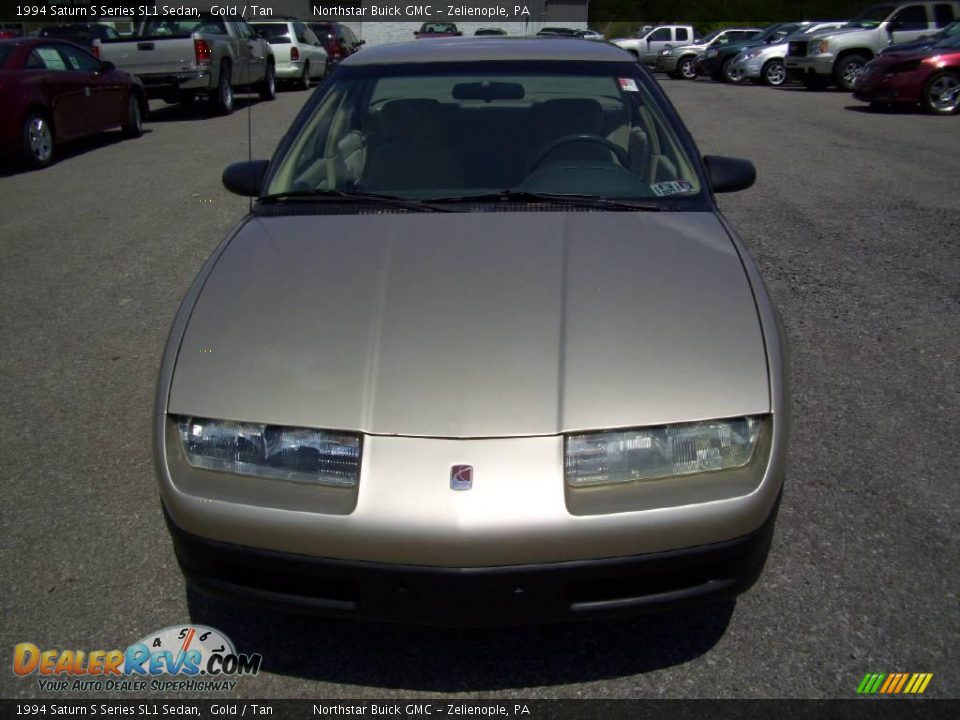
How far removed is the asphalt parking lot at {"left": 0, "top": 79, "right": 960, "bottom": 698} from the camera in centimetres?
243

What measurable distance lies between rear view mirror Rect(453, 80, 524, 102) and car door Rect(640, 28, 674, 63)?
28901mm

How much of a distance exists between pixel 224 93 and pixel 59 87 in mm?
Result: 5133

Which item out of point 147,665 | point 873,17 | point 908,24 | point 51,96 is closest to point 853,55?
point 873,17

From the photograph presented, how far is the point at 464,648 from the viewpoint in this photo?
2516mm

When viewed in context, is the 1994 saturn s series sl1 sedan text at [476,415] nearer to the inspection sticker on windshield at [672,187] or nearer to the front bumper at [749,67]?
the inspection sticker on windshield at [672,187]

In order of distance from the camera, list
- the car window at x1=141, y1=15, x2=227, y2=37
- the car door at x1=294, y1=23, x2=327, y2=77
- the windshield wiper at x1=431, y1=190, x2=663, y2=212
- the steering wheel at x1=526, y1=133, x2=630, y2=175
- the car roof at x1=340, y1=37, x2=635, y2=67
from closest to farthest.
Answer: the windshield wiper at x1=431, y1=190, x2=663, y2=212 → the steering wheel at x1=526, y1=133, x2=630, y2=175 → the car roof at x1=340, y1=37, x2=635, y2=67 → the car window at x1=141, y1=15, x2=227, y2=37 → the car door at x1=294, y1=23, x2=327, y2=77

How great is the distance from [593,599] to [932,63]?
14706 millimetres

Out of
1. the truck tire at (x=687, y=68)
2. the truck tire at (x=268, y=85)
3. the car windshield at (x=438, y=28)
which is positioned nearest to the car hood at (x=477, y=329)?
the truck tire at (x=268, y=85)

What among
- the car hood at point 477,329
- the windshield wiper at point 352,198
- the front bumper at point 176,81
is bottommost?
the front bumper at point 176,81

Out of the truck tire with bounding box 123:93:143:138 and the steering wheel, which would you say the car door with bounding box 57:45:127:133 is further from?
the steering wheel

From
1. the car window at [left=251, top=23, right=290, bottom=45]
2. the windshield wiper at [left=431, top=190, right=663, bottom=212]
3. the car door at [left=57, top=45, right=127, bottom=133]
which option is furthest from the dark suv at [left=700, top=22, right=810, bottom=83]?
the windshield wiper at [left=431, top=190, right=663, bottom=212]

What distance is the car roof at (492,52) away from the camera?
3.75 metres

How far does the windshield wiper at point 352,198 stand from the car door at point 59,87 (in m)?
8.36
